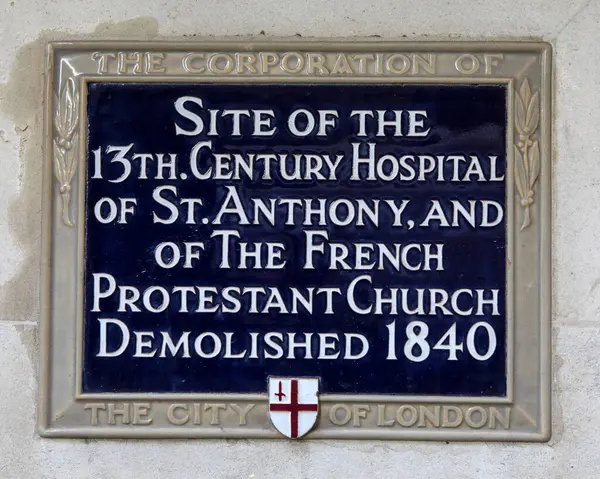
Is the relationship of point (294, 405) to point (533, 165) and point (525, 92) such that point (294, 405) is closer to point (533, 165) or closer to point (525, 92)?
point (533, 165)

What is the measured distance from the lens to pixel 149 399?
293 cm

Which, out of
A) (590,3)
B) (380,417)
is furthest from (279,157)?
(590,3)

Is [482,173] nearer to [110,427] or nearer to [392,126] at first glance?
[392,126]

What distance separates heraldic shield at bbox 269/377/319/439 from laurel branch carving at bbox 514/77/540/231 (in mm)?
932

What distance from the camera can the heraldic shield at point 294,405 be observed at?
291 centimetres

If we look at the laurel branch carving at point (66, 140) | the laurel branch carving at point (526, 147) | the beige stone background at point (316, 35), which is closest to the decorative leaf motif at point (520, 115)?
the laurel branch carving at point (526, 147)

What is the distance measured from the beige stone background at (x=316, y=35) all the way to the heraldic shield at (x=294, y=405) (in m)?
0.08

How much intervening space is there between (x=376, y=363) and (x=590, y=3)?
1.47 metres

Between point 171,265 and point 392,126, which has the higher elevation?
point 392,126

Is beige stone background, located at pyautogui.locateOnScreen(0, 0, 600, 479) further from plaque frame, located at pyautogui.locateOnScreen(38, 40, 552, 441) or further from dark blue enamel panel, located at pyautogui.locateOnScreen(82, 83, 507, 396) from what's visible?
dark blue enamel panel, located at pyautogui.locateOnScreen(82, 83, 507, 396)

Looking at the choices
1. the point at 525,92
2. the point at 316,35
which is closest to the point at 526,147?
the point at 525,92

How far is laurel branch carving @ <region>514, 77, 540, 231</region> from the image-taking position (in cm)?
290

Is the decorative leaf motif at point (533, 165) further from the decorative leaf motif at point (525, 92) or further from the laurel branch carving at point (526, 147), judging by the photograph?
the decorative leaf motif at point (525, 92)

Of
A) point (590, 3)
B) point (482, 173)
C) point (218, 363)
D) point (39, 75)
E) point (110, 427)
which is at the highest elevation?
point (590, 3)
